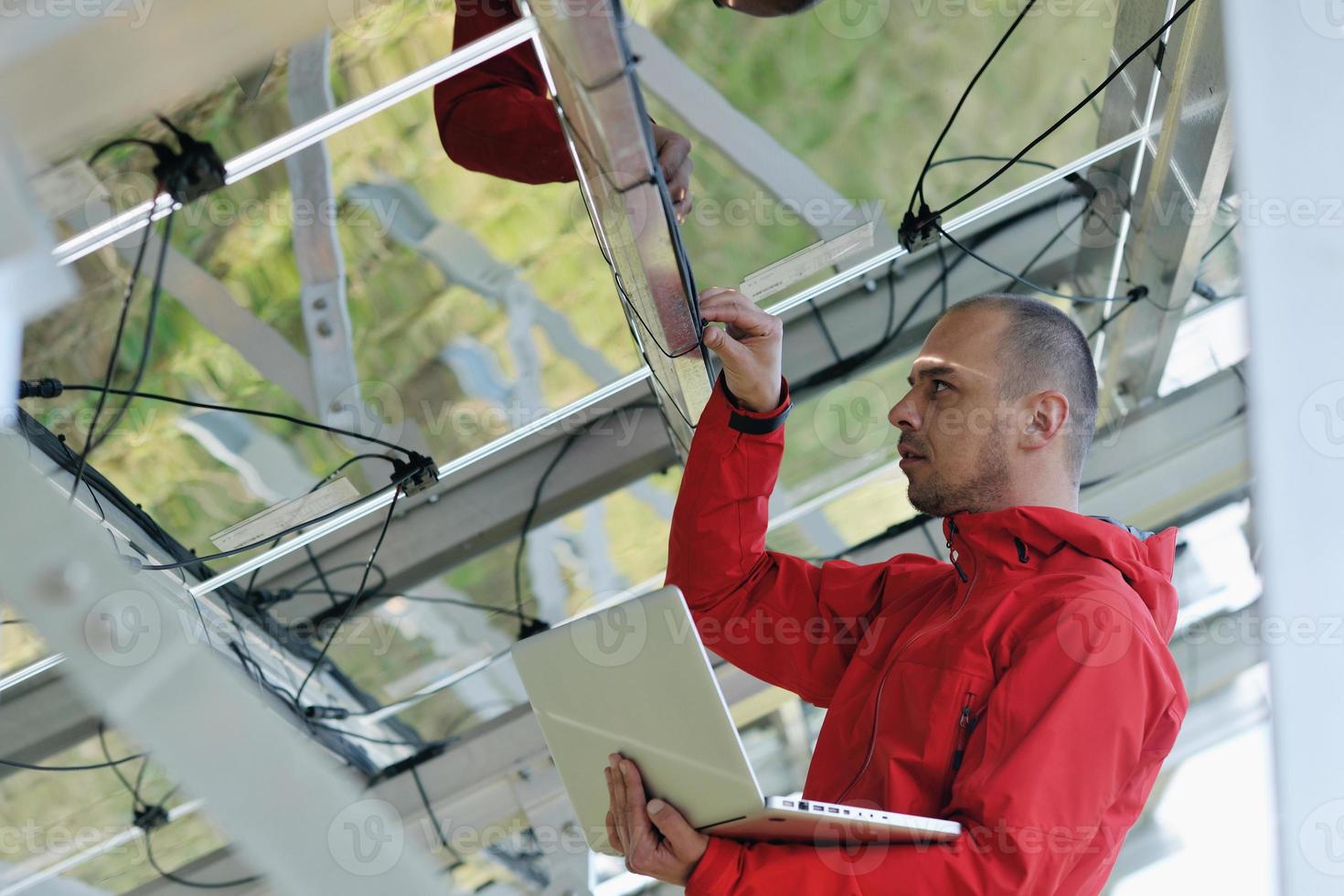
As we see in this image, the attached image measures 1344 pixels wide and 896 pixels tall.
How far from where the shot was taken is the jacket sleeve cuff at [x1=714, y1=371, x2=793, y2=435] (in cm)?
180

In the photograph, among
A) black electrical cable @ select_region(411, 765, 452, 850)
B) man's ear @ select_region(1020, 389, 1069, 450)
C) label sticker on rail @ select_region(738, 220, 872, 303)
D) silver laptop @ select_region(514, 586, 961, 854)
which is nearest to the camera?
silver laptop @ select_region(514, 586, 961, 854)

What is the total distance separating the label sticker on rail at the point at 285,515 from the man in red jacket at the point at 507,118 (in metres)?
0.75

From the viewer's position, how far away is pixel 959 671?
1.54m

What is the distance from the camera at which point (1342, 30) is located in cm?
124

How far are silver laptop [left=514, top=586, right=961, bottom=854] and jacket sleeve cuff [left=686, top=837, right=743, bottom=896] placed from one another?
0.06ft

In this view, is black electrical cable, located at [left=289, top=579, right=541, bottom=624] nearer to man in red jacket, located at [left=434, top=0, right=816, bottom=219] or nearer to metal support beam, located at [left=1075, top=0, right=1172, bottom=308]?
man in red jacket, located at [left=434, top=0, right=816, bottom=219]

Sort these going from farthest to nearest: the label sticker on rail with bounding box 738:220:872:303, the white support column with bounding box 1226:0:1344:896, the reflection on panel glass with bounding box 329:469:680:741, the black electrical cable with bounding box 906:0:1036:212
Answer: the reflection on panel glass with bounding box 329:469:680:741
the label sticker on rail with bounding box 738:220:872:303
the black electrical cable with bounding box 906:0:1036:212
the white support column with bounding box 1226:0:1344:896

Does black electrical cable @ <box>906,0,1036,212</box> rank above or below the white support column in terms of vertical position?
above

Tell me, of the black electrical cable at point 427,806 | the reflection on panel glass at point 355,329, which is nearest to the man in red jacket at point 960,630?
the reflection on panel glass at point 355,329

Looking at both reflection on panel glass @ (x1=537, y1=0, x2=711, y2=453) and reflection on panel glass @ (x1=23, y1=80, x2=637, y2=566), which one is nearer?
reflection on panel glass @ (x1=537, y1=0, x2=711, y2=453)

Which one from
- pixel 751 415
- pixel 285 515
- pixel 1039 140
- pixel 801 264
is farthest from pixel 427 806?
pixel 1039 140

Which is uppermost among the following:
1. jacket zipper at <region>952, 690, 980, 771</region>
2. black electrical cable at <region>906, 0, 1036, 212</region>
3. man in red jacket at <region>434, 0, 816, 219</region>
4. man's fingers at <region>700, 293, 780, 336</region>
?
man in red jacket at <region>434, 0, 816, 219</region>

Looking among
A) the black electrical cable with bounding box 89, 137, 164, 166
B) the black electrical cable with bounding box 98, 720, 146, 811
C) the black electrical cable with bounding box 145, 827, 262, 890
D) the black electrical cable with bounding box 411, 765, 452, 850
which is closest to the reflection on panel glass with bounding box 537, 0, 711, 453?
the black electrical cable with bounding box 89, 137, 164, 166

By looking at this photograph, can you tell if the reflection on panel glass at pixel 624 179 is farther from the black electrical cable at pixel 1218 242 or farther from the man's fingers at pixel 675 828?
the black electrical cable at pixel 1218 242
